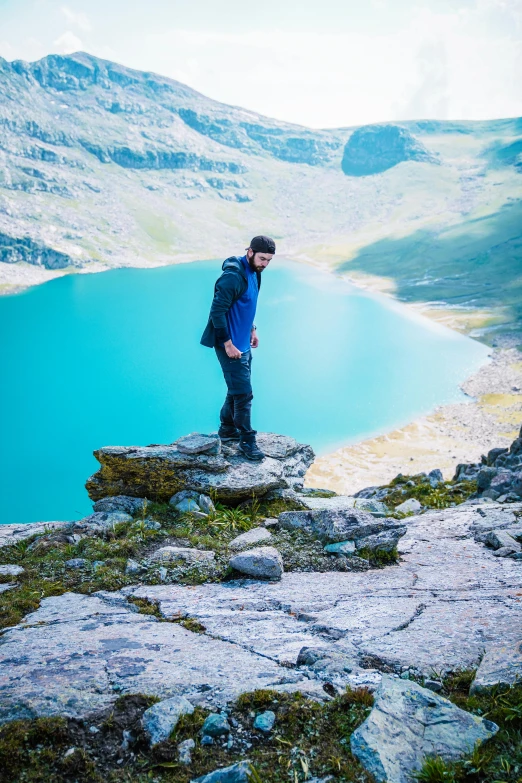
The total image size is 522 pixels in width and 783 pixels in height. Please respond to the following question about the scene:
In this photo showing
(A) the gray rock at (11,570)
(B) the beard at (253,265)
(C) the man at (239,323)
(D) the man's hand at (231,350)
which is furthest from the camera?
(D) the man's hand at (231,350)

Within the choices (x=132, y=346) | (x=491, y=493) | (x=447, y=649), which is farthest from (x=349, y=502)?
(x=132, y=346)

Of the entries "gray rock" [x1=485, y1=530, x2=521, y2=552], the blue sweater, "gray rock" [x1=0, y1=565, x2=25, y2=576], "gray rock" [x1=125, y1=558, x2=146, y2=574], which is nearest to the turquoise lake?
"gray rock" [x1=0, y1=565, x2=25, y2=576]

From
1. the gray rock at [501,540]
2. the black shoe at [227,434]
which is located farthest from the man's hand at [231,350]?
the gray rock at [501,540]

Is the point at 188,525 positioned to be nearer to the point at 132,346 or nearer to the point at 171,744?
the point at 171,744

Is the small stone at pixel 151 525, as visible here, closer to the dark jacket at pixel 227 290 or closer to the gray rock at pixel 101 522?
the gray rock at pixel 101 522

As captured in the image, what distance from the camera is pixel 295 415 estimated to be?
73.2 m

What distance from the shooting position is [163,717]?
4336mm

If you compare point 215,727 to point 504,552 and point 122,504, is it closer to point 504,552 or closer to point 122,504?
point 504,552

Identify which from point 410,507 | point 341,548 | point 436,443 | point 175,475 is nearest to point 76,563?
point 175,475

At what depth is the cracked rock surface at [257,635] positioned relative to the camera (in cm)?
487

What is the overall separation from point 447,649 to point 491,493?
1038 centimetres

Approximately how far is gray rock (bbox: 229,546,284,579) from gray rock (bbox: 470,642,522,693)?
3045 millimetres

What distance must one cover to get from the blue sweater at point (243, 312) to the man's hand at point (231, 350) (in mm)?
312

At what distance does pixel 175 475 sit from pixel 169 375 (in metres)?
74.1
